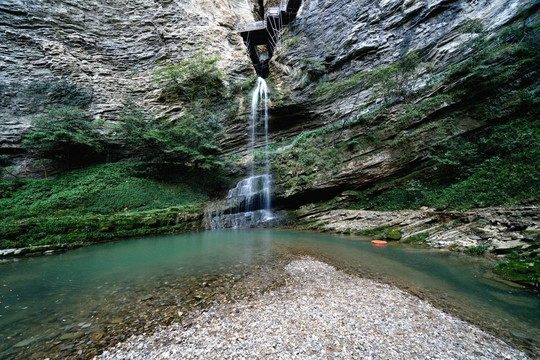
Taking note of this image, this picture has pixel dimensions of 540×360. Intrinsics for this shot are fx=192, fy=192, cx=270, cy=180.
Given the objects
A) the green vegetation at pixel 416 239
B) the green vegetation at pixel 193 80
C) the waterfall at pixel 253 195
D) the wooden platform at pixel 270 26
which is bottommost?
the green vegetation at pixel 416 239

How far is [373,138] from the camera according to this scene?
14242 millimetres

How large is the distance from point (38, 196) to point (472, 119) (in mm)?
27827

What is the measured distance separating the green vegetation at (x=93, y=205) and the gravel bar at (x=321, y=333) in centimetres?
1023

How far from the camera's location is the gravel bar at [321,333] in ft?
7.53

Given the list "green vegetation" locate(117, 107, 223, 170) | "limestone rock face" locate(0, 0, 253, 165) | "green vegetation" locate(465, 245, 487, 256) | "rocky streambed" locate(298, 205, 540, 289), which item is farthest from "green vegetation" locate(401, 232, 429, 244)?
"limestone rock face" locate(0, 0, 253, 165)

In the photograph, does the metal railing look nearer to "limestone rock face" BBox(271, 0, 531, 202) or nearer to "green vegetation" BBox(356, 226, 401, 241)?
"limestone rock face" BBox(271, 0, 531, 202)

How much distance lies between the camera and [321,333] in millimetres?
2648

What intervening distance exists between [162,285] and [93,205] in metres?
12.3

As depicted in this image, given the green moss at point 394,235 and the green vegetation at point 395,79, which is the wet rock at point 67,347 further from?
the green vegetation at point 395,79

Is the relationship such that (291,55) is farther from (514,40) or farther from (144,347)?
(144,347)

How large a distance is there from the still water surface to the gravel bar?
1.84 ft

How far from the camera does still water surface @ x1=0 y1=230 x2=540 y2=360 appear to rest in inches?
112

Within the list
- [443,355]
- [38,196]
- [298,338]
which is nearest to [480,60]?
[443,355]

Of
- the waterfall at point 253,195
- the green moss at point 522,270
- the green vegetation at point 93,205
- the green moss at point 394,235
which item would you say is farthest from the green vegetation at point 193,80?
the green moss at point 522,270
